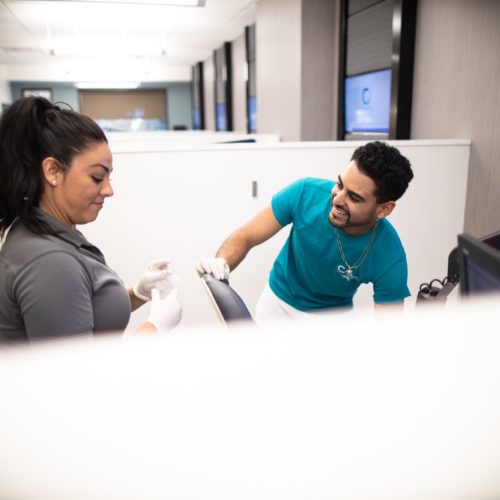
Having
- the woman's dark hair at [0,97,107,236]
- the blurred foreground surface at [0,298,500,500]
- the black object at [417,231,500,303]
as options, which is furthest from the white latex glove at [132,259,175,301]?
the blurred foreground surface at [0,298,500,500]

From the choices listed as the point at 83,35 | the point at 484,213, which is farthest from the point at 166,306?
the point at 83,35

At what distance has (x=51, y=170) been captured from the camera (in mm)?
1013

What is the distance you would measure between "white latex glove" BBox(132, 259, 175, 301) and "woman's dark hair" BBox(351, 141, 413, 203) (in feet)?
2.32

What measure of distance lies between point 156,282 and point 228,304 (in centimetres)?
59

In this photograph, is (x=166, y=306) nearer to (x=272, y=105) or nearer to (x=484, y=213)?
(x=484, y=213)

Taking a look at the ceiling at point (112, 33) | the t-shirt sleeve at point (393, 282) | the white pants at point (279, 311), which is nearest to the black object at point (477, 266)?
the t-shirt sleeve at point (393, 282)

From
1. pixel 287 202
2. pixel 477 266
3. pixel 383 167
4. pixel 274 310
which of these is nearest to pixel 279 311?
pixel 274 310

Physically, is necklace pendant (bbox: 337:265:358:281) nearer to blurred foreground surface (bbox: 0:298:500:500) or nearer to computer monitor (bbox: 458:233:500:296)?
computer monitor (bbox: 458:233:500:296)

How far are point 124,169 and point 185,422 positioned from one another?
80.9 inches

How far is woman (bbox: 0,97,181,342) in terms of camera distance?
35.5 inches

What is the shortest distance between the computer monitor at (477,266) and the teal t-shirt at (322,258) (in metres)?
1.02

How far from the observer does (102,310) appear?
3.46 ft

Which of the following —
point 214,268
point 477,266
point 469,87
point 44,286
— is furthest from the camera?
point 469,87

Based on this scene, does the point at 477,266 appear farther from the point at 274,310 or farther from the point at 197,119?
the point at 197,119
